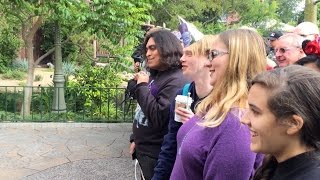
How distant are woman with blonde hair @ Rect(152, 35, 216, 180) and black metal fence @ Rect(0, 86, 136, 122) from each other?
6.07m

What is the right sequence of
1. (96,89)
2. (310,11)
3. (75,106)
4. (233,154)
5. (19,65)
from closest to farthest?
(233,154)
(96,89)
(75,106)
(310,11)
(19,65)

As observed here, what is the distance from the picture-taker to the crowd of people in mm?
1400

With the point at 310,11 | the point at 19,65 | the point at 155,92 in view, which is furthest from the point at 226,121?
the point at 19,65

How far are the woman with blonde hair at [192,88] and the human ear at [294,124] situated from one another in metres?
0.92

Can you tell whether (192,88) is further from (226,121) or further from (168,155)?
(226,121)

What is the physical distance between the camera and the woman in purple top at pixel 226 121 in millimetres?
1708

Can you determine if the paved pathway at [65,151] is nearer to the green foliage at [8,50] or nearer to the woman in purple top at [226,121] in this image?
the woman in purple top at [226,121]

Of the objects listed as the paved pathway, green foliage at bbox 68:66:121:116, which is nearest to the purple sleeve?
the paved pathway

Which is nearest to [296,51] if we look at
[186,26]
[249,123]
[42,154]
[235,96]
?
[186,26]

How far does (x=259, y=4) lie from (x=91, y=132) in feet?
26.5

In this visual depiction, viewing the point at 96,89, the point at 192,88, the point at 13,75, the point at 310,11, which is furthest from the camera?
the point at 13,75

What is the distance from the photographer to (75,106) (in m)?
9.58

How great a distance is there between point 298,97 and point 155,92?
1.69m

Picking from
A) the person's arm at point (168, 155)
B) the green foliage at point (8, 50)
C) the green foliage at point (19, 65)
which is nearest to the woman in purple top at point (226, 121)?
the person's arm at point (168, 155)
